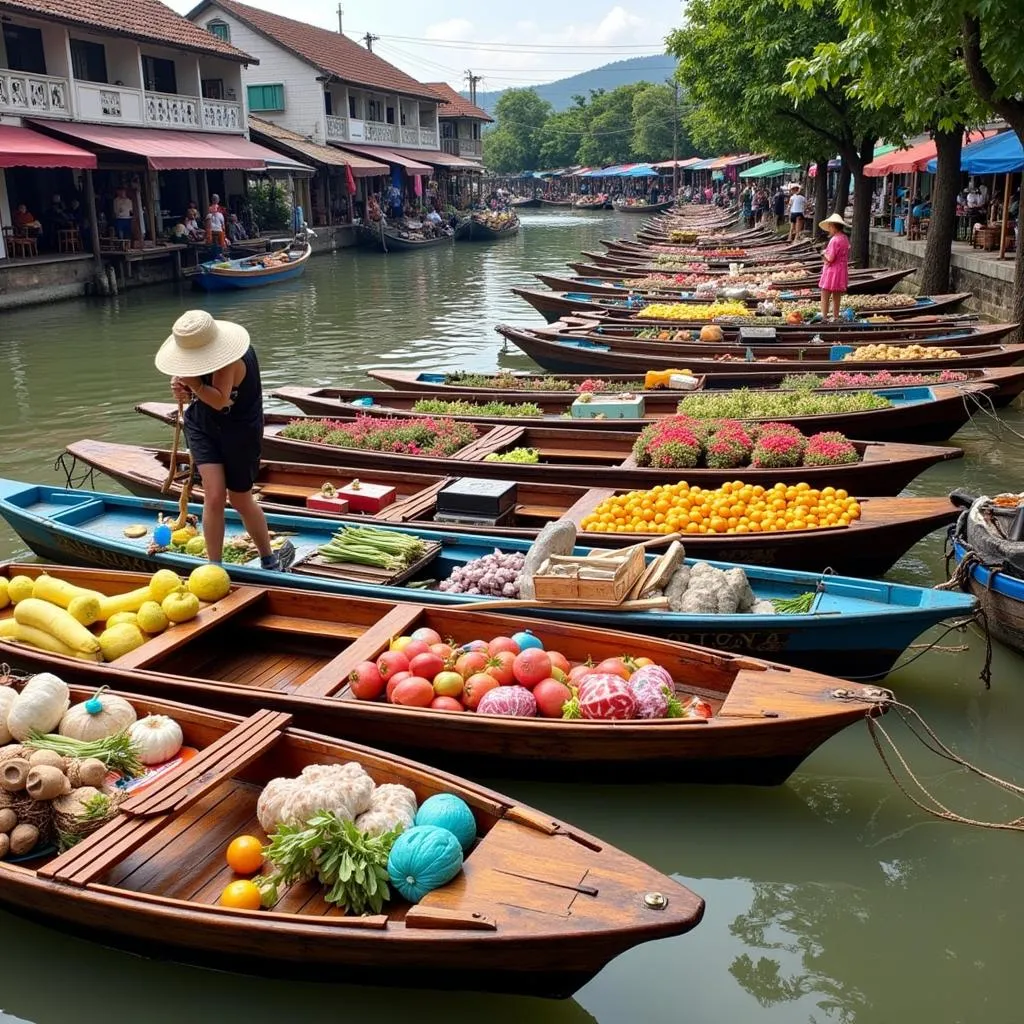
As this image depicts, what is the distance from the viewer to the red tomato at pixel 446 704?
476 centimetres

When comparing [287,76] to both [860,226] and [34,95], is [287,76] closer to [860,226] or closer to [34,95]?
[34,95]

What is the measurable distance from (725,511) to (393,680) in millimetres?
2813

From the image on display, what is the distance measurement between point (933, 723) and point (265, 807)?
3672mm

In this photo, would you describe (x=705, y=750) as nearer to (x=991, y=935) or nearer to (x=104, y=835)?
(x=991, y=935)

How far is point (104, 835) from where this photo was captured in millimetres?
3770

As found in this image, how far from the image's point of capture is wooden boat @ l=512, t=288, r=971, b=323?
581 inches

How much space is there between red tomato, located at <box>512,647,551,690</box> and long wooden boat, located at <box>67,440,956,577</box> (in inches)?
62.9

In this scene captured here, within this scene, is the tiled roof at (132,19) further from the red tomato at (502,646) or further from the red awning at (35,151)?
the red tomato at (502,646)

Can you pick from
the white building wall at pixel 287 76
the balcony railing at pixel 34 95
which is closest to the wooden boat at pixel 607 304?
the balcony railing at pixel 34 95

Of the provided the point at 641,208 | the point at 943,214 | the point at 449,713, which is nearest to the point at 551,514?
the point at 449,713

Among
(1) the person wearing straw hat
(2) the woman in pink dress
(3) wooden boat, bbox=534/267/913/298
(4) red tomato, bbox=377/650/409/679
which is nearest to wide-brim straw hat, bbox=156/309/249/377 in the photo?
(1) the person wearing straw hat

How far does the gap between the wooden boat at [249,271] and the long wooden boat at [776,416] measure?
1357cm

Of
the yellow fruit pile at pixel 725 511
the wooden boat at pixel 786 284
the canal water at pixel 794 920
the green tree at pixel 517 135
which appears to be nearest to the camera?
the canal water at pixel 794 920

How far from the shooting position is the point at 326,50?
38.1m
